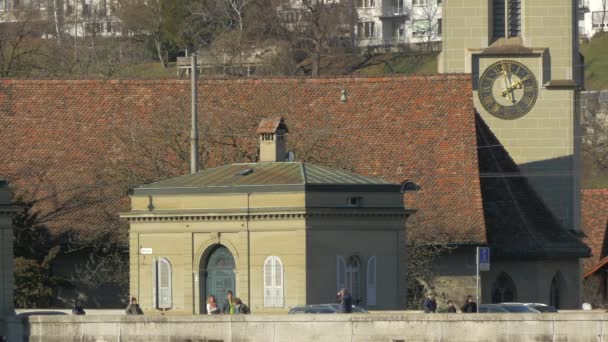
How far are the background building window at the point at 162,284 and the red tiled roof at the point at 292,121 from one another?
12862 millimetres

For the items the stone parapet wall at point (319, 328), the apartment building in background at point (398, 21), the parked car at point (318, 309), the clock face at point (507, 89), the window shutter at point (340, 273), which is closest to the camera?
the stone parapet wall at point (319, 328)

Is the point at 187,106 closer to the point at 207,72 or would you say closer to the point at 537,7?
the point at 537,7

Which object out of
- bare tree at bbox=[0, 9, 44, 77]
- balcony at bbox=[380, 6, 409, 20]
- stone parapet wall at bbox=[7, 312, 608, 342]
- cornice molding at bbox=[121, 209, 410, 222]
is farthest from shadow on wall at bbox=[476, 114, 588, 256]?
balcony at bbox=[380, 6, 409, 20]

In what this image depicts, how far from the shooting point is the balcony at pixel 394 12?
7008 inches

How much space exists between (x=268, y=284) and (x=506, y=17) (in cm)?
2427

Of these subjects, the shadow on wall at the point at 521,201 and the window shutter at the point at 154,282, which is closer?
the window shutter at the point at 154,282

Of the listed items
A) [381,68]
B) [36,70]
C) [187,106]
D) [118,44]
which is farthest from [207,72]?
[187,106]

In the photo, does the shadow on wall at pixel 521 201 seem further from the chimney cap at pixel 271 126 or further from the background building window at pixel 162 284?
the background building window at pixel 162 284

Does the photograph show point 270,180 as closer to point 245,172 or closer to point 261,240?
point 245,172

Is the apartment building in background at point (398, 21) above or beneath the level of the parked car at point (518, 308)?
above

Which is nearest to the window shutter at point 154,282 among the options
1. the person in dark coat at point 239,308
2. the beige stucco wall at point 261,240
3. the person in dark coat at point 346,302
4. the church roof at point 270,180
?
the beige stucco wall at point 261,240

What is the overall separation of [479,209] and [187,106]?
9.64 meters

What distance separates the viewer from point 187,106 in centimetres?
7912

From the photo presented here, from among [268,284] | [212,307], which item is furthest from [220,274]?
[212,307]
